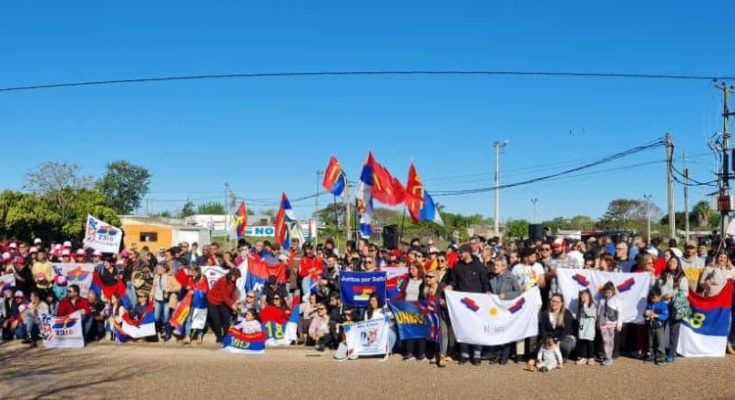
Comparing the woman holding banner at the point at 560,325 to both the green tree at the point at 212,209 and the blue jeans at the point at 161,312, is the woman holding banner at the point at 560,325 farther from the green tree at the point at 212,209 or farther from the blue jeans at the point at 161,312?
the green tree at the point at 212,209

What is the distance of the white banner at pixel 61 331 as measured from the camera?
1237 centimetres

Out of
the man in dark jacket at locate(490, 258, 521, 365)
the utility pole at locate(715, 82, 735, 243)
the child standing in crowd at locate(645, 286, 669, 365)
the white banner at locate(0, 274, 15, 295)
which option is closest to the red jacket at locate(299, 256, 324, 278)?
the man in dark jacket at locate(490, 258, 521, 365)

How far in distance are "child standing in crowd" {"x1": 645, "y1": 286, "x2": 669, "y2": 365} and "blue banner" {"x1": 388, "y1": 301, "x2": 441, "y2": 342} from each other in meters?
3.40

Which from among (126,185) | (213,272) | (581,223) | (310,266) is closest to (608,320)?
(310,266)

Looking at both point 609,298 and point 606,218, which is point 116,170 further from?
point 609,298

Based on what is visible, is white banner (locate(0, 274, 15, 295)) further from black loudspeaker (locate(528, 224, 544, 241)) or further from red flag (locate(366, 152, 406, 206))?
black loudspeaker (locate(528, 224, 544, 241))

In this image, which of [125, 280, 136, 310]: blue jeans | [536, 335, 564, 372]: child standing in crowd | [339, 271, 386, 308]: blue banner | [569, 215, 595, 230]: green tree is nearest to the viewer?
[536, 335, 564, 372]: child standing in crowd

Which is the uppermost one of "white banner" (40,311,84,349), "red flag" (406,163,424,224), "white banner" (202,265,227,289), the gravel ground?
"red flag" (406,163,424,224)

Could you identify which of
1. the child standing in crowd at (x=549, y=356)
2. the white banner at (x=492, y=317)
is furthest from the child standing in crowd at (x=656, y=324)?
the white banner at (x=492, y=317)

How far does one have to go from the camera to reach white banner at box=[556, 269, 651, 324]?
1079 cm

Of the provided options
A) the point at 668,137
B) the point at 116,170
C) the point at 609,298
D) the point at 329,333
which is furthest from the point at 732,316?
the point at 116,170

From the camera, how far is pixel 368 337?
36.1ft

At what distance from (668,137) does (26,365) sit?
2648 cm

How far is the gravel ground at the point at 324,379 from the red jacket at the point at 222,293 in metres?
1.59
